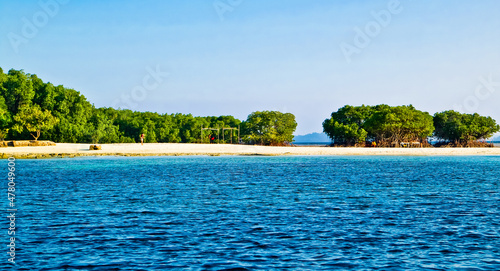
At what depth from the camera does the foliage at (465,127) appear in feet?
328

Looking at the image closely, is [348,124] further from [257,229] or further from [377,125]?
[257,229]

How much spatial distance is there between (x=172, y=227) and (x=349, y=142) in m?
87.4

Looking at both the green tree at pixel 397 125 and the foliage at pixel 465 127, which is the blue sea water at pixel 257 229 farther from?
the foliage at pixel 465 127

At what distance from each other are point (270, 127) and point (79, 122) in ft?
118

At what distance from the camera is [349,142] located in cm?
9888

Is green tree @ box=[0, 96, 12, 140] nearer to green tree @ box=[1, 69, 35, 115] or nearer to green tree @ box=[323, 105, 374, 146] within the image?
green tree @ box=[1, 69, 35, 115]

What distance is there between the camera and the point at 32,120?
7306cm

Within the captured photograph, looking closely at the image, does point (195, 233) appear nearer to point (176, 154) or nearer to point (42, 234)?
point (42, 234)

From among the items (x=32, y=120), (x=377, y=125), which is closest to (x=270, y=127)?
(x=377, y=125)

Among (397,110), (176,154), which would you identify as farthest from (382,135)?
(176,154)

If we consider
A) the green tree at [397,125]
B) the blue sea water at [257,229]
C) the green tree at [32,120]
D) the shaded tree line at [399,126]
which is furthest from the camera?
the shaded tree line at [399,126]

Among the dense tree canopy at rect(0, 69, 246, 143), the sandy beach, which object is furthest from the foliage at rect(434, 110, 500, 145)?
the dense tree canopy at rect(0, 69, 246, 143)

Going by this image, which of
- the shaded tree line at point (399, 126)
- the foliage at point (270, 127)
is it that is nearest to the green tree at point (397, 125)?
the shaded tree line at point (399, 126)

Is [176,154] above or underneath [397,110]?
underneath
